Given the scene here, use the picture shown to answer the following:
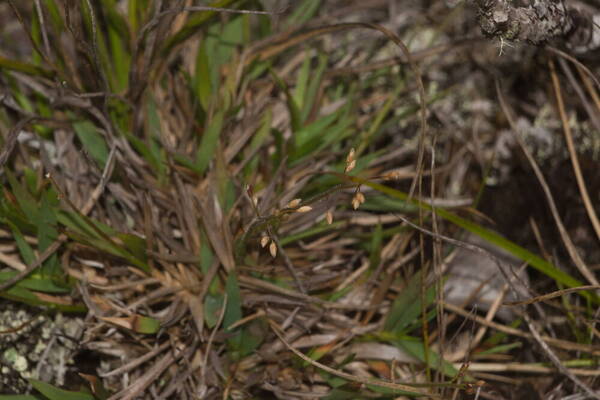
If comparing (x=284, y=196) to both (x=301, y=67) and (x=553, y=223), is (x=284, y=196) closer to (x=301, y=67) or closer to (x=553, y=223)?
(x=301, y=67)

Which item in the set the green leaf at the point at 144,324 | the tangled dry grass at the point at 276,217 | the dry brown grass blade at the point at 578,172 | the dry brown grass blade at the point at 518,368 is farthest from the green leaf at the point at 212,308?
the dry brown grass blade at the point at 578,172

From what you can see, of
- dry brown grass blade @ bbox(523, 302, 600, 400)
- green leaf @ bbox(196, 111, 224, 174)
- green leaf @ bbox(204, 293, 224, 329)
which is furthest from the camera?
green leaf @ bbox(196, 111, 224, 174)

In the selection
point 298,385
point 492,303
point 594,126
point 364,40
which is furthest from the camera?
point 364,40

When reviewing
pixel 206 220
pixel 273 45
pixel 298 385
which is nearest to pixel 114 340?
pixel 206 220

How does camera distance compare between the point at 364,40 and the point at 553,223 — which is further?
the point at 364,40

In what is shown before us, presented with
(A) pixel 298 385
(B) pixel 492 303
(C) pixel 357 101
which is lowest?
(A) pixel 298 385

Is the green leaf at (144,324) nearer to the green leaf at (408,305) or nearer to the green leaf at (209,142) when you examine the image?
the green leaf at (209,142)

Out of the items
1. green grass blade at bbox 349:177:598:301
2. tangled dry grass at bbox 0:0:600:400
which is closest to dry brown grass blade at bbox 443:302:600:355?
tangled dry grass at bbox 0:0:600:400

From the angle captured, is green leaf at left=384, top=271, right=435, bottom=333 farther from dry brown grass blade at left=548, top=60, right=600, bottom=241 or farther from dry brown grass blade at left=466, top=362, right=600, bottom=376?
dry brown grass blade at left=548, top=60, right=600, bottom=241

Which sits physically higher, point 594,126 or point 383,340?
point 594,126

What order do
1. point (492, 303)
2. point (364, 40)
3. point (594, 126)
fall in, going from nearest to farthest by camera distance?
point (492, 303) < point (594, 126) < point (364, 40)
